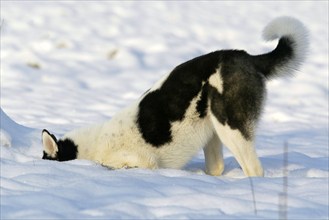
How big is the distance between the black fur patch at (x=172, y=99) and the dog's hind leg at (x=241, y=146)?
0.77 feet

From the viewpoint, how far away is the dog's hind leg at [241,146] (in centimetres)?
532

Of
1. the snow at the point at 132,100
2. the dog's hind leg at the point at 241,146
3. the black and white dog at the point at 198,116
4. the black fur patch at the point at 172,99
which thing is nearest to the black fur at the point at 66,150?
the black and white dog at the point at 198,116

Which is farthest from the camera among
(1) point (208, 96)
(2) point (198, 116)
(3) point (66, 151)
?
(3) point (66, 151)

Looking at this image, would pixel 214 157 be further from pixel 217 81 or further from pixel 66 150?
pixel 66 150

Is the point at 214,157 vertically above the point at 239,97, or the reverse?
the point at 239,97

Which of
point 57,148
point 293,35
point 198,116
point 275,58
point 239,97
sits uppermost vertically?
point 293,35

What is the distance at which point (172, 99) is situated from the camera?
550 cm

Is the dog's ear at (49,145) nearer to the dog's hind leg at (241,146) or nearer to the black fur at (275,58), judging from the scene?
the dog's hind leg at (241,146)

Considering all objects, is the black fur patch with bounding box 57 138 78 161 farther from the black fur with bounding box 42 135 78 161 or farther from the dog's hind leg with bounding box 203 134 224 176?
the dog's hind leg with bounding box 203 134 224 176

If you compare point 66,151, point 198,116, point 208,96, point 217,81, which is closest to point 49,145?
point 66,151

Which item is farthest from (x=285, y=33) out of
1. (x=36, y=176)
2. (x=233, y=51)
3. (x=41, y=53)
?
(x=41, y=53)

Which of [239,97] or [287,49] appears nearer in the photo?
[239,97]

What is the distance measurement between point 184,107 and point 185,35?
9922 mm

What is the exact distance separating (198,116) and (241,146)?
44 cm
